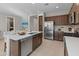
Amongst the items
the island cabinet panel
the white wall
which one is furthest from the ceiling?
the island cabinet panel

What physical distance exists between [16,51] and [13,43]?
0.56 ft

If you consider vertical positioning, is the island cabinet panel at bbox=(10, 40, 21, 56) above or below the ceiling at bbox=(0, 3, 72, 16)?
below

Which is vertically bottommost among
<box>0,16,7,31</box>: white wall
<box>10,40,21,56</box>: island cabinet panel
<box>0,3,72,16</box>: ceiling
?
<box>10,40,21,56</box>: island cabinet panel

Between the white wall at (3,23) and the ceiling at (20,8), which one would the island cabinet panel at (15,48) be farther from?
the ceiling at (20,8)

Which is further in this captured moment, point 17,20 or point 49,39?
point 49,39

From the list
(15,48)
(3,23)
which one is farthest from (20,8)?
(15,48)

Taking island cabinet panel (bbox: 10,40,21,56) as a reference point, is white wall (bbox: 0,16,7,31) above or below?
above

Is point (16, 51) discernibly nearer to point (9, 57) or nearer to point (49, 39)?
point (9, 57)

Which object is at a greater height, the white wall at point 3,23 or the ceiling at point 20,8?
the ceiling at point 20,8

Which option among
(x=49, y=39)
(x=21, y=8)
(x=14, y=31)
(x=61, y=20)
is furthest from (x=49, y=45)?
(x=21, y=8)

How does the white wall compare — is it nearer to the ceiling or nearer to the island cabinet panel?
the ceiling

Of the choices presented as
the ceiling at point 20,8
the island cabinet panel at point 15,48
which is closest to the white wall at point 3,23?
the ceiling at point 20,8

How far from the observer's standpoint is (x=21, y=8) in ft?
7.13

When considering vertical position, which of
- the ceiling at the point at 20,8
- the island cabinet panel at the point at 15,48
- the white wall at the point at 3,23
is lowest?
the island cabinet panel at the point at 15,48
